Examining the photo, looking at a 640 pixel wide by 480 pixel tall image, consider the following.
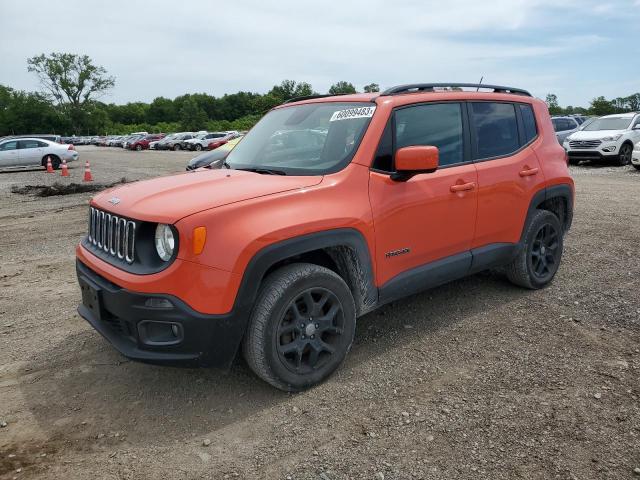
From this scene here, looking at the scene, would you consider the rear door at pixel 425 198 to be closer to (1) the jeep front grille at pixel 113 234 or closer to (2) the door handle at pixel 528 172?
(2) the door handle at pixel 528 172

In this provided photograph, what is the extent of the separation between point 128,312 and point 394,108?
7.30 ft

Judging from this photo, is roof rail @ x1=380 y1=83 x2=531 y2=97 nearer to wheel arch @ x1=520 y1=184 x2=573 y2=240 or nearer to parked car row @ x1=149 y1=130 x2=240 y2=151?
wheel arch @ x1=520 y1=184 x2=573 y2=240

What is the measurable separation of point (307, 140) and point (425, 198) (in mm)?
970

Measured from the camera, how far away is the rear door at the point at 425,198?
135 inches

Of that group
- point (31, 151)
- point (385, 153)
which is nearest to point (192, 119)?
point (31, 151)

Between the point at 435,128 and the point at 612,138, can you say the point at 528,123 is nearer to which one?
the point at 435,128

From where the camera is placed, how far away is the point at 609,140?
51.3 feet

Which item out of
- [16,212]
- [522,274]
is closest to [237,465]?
[522,274]

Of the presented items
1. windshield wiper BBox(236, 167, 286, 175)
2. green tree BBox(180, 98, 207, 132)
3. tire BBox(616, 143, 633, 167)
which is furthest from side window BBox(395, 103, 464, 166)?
green tree BBox(180, 98, 207, 132)

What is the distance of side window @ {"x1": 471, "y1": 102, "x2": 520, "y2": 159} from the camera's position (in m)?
4.16

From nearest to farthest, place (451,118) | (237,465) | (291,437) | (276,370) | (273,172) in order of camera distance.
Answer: (237,465) < (291,437) < (276,370) < (273,172) < (451,118)

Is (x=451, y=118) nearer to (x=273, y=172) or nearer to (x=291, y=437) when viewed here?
(x=273, y=172)

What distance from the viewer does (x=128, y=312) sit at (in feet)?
9.21

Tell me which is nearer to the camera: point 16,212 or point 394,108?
point 394,108
